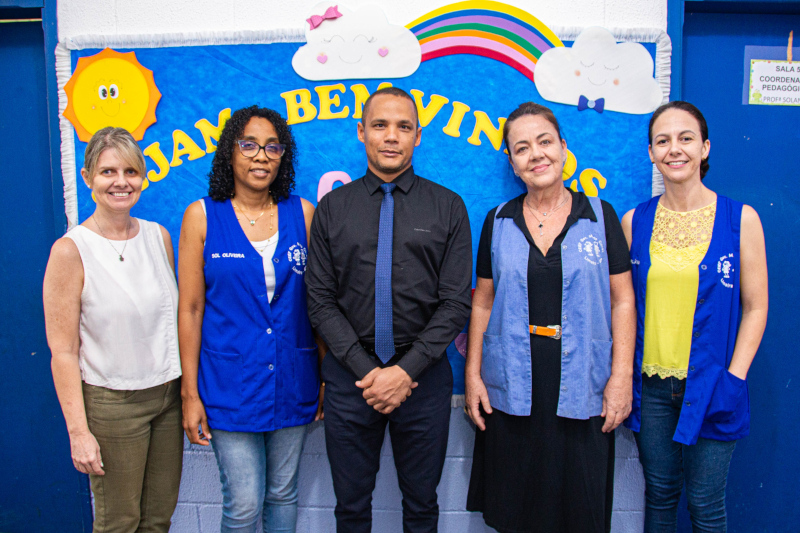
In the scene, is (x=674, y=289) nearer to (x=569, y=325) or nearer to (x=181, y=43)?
(x=569, y=325)

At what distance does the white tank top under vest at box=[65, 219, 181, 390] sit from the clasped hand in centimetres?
67

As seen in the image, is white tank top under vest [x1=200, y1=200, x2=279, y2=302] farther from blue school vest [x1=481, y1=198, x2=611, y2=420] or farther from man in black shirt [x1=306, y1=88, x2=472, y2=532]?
blue school vest [x1=481, y1=198, x2=611, y2=420]

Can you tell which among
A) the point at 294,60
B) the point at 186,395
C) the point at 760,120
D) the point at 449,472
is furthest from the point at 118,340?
the point at 760,120

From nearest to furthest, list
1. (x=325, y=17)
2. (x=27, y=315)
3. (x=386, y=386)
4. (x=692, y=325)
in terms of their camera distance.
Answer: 1. (x=386, y=386)
2. (x=692, y=325)
3. (x=325, y=17)
4. (x=27, y=315)

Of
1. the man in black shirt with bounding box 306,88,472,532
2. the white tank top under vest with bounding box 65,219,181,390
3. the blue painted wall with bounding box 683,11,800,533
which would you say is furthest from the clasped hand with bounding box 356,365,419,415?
the blue painted wall with bounding box 683,11,800,533

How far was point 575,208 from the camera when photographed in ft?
5.13

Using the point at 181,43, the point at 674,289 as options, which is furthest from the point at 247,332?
the point at 674,289

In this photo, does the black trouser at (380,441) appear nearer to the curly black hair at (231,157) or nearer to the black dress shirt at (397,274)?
the black dress shirt at (397,274)

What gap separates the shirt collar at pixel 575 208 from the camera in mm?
1545

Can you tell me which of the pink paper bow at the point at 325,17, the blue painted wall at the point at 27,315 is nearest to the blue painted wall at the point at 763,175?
the pink paper bow at the point at 325,17

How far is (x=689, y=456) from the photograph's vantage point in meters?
1.54

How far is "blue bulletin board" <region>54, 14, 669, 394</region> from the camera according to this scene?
187 cm

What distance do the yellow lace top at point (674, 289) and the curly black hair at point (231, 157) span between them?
137 cm

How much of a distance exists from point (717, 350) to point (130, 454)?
1941 mm
